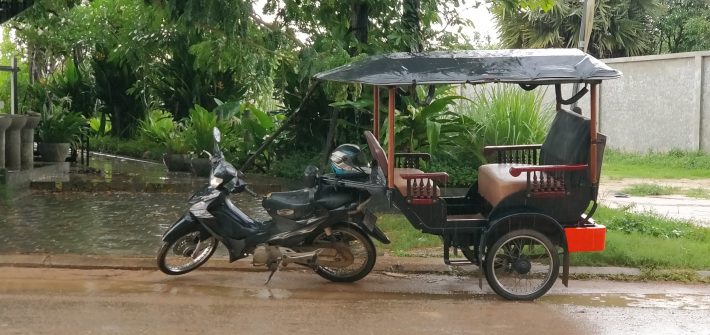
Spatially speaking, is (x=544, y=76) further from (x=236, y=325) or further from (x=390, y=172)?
(x=236, y=325)

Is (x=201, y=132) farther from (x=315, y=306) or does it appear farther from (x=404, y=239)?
(x=315, y=306)

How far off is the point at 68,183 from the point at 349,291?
7342 millimetres

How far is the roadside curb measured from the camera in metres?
7.82

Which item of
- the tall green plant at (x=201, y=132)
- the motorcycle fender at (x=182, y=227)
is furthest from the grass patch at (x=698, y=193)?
the motorcycle fender at (x=182, y=227)

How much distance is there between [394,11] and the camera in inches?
434

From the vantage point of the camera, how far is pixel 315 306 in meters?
6.59

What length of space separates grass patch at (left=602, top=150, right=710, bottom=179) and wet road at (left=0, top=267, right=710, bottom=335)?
952 centimetres

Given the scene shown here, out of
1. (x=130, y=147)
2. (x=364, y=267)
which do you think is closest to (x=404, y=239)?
(x=364, y=267)

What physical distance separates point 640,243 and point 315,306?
3.87 meters

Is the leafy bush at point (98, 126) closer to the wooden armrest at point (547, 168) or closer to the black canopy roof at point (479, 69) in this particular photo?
the black canopy roof at point (479, 69)

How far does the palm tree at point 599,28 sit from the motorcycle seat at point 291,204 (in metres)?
21.5

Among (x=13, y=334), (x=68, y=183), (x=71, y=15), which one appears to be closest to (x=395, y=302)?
(x=13, y=334)

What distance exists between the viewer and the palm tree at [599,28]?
2775 centimetres

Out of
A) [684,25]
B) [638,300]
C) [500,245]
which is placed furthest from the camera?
[684,25]
